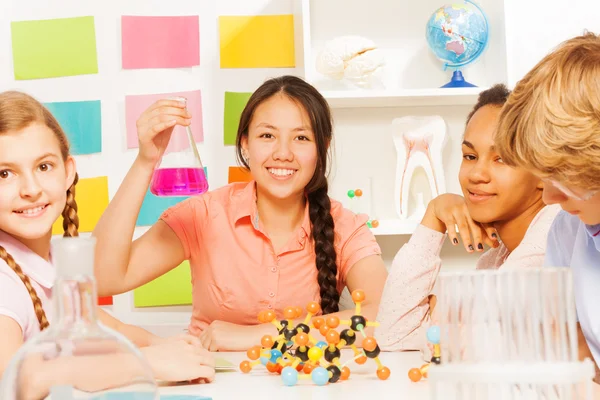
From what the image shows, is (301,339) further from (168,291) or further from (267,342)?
(168,291)

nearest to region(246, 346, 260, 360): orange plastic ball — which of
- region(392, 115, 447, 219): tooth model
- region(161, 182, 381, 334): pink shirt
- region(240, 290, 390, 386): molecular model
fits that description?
region(240, 290, 390, 386): molecular model

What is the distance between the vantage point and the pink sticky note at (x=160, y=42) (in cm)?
220

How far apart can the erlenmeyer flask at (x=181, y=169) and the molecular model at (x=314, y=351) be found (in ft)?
1.50

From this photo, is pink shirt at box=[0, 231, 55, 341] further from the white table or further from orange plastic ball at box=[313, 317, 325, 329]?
orange plastic ball at box=[313, 317, 325, 329]

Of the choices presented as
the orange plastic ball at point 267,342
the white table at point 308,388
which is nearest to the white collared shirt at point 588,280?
the white table at point 308,388

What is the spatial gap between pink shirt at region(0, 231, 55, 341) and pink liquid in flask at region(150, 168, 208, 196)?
1.17 feet

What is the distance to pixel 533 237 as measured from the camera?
4.46ft

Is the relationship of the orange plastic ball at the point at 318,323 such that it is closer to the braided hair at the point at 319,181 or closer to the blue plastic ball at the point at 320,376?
the blue plastic ball at the point at 320,376

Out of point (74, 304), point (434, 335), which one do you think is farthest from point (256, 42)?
point (74, 304)

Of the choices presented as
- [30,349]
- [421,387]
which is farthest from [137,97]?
[30,349]

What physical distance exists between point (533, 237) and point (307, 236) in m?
0.59

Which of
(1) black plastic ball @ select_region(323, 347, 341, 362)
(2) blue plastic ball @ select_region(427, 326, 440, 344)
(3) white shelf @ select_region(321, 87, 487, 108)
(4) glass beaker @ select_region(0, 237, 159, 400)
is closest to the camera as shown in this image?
(4) glass beaker @ select_region(0, 237, 159, 400)

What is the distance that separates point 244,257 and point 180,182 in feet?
1.06

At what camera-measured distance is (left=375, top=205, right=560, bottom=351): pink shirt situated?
4.58ft
